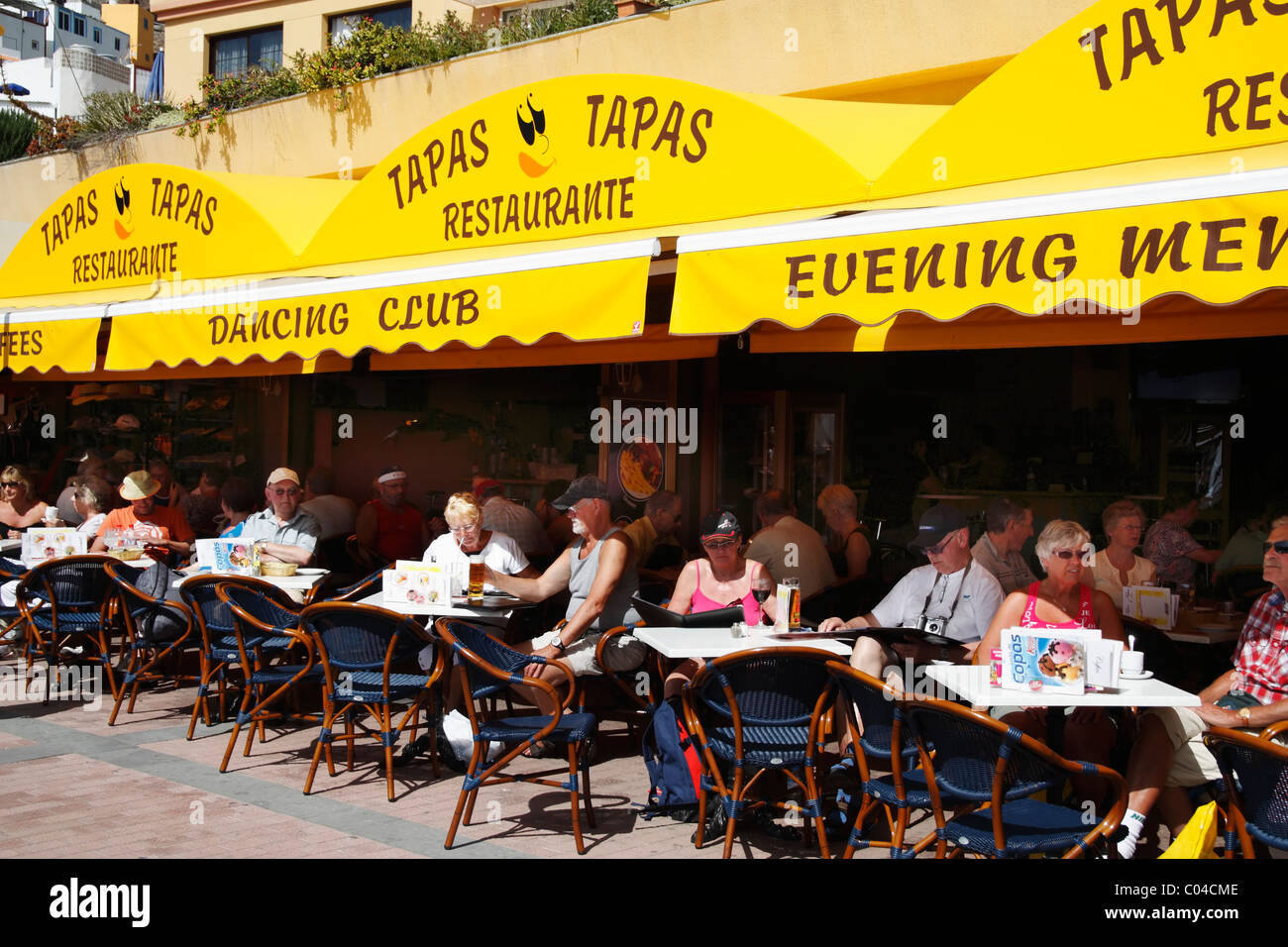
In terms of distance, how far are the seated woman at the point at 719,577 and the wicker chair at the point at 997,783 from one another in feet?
6.09

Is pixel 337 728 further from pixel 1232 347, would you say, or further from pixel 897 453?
pixel 1232 347

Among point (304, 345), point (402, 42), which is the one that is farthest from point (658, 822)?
point (402, 42)

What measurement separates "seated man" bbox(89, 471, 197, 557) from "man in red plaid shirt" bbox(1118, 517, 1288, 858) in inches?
262

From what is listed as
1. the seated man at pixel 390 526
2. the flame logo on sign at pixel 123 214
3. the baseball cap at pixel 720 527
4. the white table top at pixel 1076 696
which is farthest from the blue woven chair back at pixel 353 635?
the flame logo on sign at pixel 123 214

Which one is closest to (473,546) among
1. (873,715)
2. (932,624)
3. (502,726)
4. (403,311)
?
(403,311)

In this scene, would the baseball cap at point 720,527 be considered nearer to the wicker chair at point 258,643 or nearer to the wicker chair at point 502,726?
the wicker chair at point 502,726

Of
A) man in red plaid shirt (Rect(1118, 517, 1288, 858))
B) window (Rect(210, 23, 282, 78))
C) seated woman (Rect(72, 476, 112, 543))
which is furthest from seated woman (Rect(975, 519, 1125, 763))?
window (Rect(210, 23, 282, 78))

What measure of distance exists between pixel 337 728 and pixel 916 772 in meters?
3.99

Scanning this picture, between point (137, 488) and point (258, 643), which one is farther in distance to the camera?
point (137, 488)

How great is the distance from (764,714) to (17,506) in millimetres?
8208

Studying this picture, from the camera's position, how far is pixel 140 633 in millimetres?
7449

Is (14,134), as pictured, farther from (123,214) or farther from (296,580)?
(296,580)

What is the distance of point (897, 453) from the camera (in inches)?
378

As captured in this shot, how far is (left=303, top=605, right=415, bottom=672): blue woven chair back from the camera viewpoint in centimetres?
571
